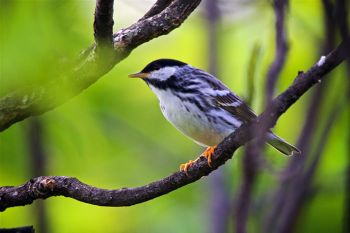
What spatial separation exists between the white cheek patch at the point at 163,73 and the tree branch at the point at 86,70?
1.98 meters

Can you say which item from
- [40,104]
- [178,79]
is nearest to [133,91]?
[178,79]

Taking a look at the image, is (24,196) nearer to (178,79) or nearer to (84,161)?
(178,79)

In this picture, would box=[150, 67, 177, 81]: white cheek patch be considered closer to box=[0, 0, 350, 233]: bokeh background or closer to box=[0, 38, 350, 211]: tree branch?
box=[0, 0, 350, 233]: bokeh background

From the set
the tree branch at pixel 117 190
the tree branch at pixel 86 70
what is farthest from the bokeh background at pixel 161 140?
the tree branch at pixel 117 190

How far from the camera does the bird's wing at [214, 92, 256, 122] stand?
5.43 metres

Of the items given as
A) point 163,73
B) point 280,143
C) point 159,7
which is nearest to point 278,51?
point 159,7

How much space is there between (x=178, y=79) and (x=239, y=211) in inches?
100

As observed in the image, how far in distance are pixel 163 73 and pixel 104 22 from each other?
7.57 ft

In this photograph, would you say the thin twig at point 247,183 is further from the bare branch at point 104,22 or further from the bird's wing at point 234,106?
the bird's wing at point 234,106

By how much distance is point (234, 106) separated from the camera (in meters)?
5.46

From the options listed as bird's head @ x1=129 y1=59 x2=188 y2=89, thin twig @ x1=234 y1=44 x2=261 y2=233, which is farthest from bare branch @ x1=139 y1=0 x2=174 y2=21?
bird's head @ x1=129 y1=59 x2=188 y2=89

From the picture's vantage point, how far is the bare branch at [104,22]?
3.22 metres

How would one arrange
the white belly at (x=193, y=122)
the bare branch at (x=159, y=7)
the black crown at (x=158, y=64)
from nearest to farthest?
the bare branch at (x=159, y=7)
the white belly at (x=193, y=122)
the black crown at (x=158, y=64)

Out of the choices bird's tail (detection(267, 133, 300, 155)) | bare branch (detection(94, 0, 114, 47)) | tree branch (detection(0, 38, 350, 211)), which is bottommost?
tree branch (detection(0, 38, 350, 211))
